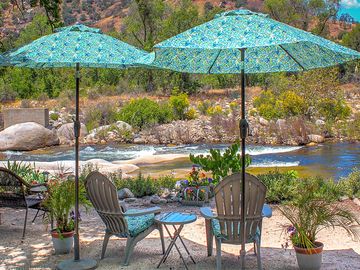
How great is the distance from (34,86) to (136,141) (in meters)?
14.0

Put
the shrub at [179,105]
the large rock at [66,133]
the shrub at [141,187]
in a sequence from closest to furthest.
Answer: the shrub at [141,187] → the large rock at [66,133] → the shrub at [179,105]

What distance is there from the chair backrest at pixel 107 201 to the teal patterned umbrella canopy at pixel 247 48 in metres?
1.22

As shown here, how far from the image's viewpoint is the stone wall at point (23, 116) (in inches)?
870

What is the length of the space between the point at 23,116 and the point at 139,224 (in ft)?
59.2

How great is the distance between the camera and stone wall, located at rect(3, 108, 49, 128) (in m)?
22.1

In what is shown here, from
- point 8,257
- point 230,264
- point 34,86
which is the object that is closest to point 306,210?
point 230,264

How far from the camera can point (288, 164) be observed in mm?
14734

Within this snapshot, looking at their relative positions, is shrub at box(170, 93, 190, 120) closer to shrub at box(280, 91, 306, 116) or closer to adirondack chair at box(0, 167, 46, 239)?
shrub at box(280, 91, 306, 116)

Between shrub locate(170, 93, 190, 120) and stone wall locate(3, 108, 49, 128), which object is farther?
shrub locate(170, 93, 190, 120)

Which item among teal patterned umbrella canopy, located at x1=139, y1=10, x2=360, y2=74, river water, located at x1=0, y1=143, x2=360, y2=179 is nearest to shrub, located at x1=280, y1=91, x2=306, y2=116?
river water, located at x1=0, y1=143, x2=360, y2=179

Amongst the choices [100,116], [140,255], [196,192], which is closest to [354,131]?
[100,116]

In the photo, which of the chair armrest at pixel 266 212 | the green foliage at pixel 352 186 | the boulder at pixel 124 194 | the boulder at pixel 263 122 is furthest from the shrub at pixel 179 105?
the chair armrest at pixel 266 212

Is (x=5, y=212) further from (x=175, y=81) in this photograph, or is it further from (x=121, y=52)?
(x=175, y=81)

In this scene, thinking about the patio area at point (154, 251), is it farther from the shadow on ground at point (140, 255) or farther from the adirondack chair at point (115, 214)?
the adirondack chair at point (115, 214)
